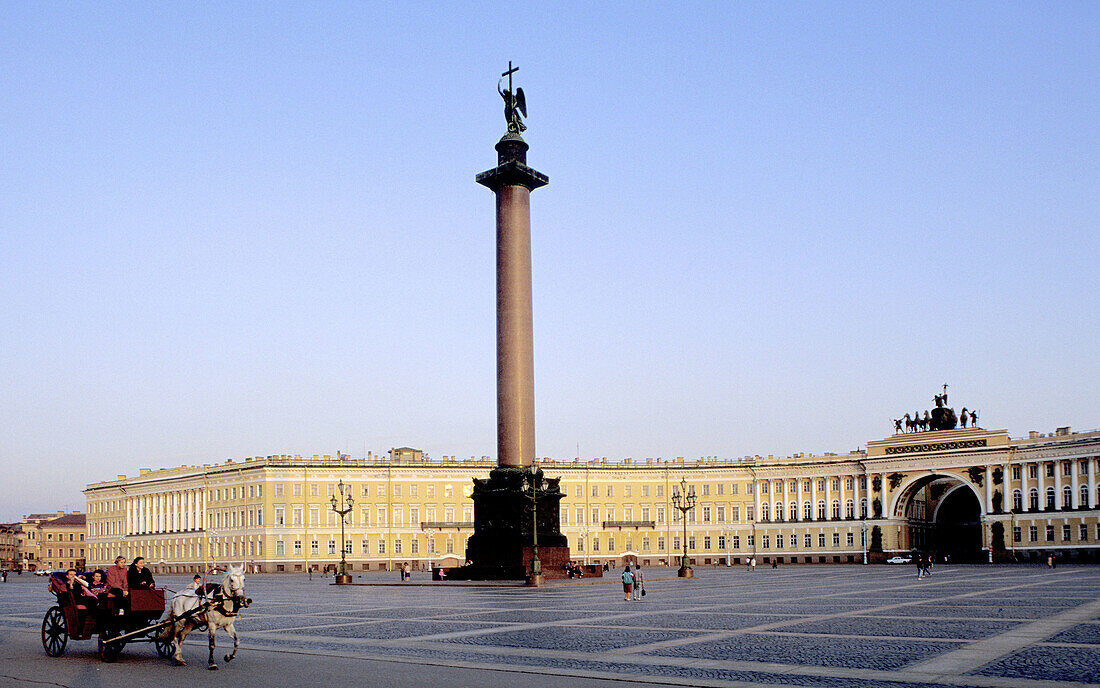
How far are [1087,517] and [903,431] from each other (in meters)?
21.5

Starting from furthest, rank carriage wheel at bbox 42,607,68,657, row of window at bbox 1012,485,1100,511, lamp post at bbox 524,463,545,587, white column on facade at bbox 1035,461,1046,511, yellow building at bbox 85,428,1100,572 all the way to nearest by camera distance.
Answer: yellow building at bbox 85,428,1100,572
white column on facade at bbox 1035,461,1046,511
row of window at bbox 1012,485,1100,511
lamp post at bbox 524,463,545,587
carriage wheel at bbox 42,607,68,657

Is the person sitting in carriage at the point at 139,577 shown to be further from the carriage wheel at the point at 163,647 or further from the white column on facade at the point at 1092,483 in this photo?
the white column on facade at the point at 1092,483

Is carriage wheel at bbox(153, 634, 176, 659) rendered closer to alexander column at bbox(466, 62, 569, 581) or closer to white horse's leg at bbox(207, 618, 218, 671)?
white horse's leg at bbox(207, 618, 218, 671)

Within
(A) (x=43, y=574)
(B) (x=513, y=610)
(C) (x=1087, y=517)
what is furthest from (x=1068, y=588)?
(A) (x=43, y=574)

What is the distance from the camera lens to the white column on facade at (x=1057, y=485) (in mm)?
107500

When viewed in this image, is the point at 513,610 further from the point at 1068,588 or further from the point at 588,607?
the point at 1068,588

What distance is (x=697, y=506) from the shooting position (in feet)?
422

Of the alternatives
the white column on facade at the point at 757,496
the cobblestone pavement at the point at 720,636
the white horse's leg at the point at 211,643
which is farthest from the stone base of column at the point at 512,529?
the white column on facade at the point at 757,496

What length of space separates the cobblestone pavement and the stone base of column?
13990mm

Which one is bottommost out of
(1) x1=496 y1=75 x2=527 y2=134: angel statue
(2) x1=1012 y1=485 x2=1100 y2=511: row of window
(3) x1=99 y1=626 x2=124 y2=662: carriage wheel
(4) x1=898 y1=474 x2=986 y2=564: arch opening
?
(4) x1=898 y1=474 x2=986 y2=564: arch opening

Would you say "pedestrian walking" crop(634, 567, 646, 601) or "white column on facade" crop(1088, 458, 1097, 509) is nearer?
"pedestrian walking" crop(634, 567, 646, 601)

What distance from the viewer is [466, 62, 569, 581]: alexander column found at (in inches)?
2106

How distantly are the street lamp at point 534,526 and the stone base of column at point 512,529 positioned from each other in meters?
0.11

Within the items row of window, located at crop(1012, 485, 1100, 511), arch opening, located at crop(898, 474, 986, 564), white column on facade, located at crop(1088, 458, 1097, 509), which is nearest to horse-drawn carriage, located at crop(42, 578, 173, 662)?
white column on facade, located at crop(1088, 458, 1097, 509)
